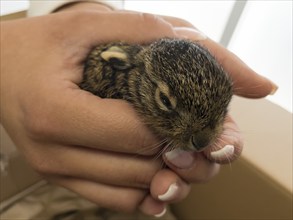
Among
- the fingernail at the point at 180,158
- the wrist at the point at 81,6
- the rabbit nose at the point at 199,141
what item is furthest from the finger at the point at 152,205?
the wrist at the point at 81,6

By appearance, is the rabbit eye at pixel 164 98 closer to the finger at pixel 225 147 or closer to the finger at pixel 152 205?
the finger at pixel 225 147

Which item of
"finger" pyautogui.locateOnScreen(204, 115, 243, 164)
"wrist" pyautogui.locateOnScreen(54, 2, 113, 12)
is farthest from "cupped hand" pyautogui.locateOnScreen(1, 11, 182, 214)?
"wrist" pyautogui.locateOnScreen(54, 2, 113, 12)

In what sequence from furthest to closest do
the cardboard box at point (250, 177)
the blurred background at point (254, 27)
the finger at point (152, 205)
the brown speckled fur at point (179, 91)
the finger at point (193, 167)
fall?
1. the blurred background at point (254, 27)
2. the cardboard box at point (250, 177)
3. the finger at point (152, 205)
4. the finger at point (193, 167)
5. the brown speckled fur at point (179, 91)

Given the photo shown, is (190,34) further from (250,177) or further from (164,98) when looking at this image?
(250,177)

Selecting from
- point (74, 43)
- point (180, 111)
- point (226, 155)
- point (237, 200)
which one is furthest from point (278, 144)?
point (74, 43)

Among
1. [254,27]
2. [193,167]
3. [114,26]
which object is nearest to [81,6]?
[114,26]

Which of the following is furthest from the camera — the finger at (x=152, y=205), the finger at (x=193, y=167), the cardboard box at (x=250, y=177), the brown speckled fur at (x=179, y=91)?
the cardboard box at (x=250, y=177)

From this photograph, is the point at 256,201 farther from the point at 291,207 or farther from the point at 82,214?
the point at 82,214
